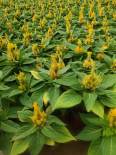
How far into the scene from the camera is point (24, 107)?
118 inches

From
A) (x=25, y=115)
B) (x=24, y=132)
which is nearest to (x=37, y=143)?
(x=24, y=132)

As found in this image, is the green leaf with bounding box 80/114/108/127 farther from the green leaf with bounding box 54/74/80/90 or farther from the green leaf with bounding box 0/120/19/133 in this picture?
the green leaf with bounding box 0/120/19/133

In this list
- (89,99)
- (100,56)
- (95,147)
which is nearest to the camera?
(89,99)

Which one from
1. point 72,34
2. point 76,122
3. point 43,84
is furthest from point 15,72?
point 72,34

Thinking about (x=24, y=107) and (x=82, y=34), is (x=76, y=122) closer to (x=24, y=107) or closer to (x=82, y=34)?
(x=24, y=107)

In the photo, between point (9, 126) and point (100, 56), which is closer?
point (9, 126)

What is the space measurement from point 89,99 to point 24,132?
1.82 ft

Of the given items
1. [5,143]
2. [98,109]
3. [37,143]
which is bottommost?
[5,143]

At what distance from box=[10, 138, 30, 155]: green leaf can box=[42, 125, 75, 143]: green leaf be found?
18 centimetres

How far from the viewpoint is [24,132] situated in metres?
2.75

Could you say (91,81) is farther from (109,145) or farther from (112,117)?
(109,145)

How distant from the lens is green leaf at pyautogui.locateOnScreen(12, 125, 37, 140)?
2691mm

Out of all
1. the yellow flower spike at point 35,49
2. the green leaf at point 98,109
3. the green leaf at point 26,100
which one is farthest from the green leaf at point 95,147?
the yellow flower spike at point 35,49

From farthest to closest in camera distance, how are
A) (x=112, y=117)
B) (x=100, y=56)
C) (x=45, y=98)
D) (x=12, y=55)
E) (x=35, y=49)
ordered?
(x=35, y=49)
(x=100, y=56)
(x=12, y=55)
(x=45, y=98)
(x=112, y=117)
